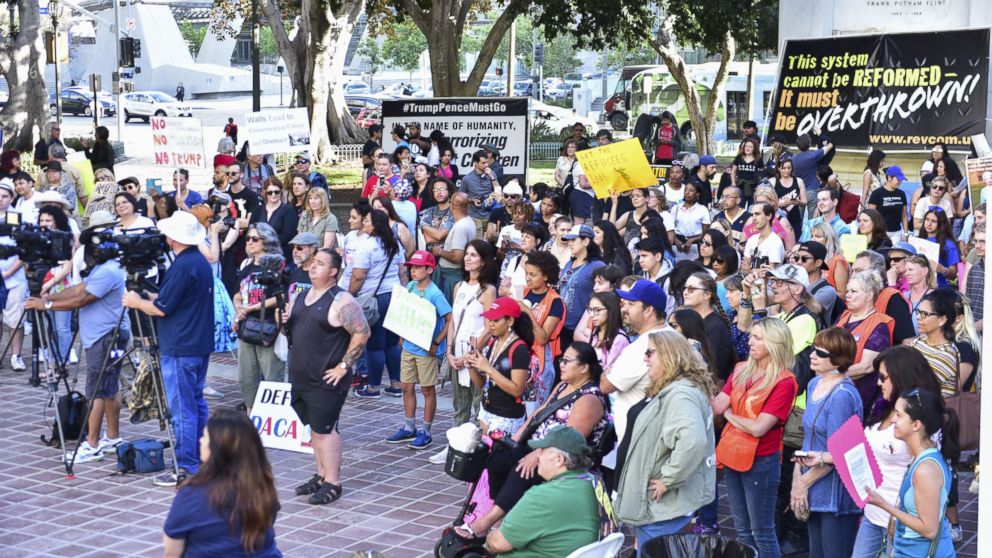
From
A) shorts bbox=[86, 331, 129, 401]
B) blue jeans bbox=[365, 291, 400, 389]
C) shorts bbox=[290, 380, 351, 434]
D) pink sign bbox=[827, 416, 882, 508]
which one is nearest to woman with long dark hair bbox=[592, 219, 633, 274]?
blue jeans bbox=[365, 291, 400, 389]

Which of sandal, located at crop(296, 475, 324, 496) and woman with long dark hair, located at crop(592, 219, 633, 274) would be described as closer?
sandal, located at crop(296, 475, 324, 496)

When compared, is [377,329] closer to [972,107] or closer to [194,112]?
[972,107]

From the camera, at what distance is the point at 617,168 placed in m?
13.3

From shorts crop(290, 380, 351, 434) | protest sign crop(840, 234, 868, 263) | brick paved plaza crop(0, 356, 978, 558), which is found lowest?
brick paved plaza crop(0, 356, 978, 558)

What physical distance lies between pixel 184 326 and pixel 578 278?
310 cm

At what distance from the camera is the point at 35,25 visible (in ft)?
107

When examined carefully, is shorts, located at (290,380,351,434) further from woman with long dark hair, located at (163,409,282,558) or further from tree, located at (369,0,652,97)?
tree, located at (369,0,652,97)

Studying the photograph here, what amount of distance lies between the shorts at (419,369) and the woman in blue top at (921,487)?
15.2 ft

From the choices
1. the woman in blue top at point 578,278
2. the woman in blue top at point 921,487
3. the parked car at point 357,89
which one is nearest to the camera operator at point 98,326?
the woman in blue top at point 578,278

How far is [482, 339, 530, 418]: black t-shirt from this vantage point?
8.32 meters

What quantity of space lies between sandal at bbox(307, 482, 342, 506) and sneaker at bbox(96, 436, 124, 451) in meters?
2.00

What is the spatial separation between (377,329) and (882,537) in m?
6.08

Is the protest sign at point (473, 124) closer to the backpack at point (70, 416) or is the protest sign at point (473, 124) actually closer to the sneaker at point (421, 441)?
the sneaker at point (421, 441)

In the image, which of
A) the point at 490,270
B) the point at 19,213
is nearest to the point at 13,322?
the point at 19,213
